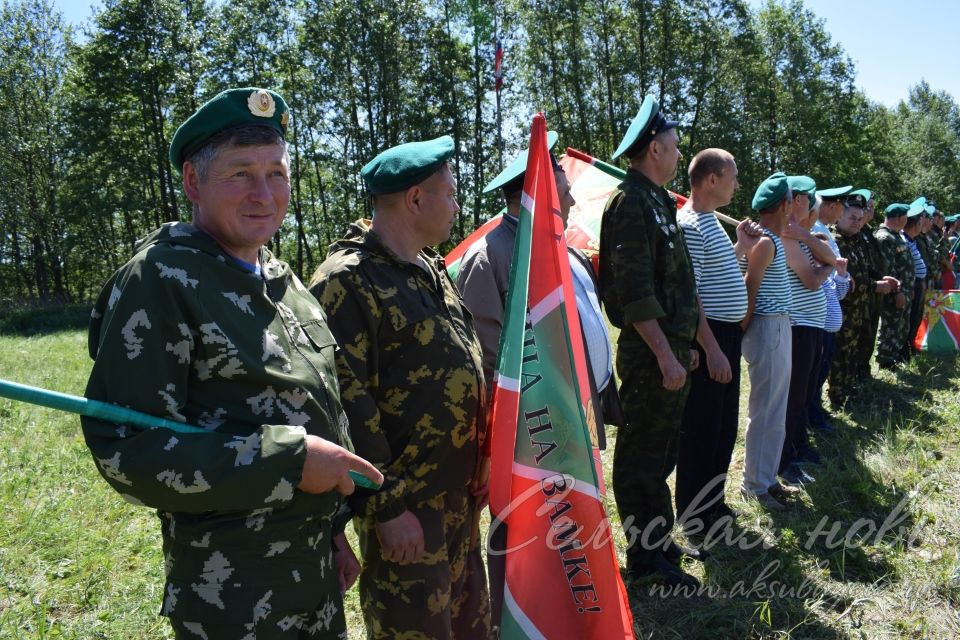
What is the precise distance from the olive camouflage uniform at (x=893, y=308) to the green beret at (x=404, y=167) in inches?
306

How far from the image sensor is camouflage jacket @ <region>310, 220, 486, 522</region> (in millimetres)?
2139

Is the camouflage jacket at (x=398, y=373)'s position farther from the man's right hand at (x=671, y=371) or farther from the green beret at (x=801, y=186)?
the green beret at (x=801, y=186)

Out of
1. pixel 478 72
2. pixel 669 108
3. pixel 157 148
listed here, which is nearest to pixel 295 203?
pixel 157 148

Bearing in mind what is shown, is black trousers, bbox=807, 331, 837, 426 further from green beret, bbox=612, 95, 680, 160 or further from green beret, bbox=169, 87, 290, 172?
green beret, bbox=169, 87, 290, 172

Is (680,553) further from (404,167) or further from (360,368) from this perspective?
(404,167)

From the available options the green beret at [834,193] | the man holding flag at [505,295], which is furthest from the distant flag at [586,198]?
the green beret at [834,193]

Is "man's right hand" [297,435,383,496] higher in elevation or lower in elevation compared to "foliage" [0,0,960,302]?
lower

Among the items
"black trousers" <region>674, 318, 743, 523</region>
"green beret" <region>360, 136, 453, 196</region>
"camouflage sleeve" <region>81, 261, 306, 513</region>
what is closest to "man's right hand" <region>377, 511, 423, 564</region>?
"camouflage sleeve" <region>81, 261, 306, 513</region>

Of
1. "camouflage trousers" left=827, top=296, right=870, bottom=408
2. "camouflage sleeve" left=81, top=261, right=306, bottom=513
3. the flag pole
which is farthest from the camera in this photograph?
"camouflage trousers" left=827, top=296, right=870, bottom=408

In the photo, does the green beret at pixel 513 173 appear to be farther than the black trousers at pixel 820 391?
No

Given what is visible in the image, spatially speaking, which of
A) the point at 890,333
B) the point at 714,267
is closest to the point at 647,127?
the point at 714,267

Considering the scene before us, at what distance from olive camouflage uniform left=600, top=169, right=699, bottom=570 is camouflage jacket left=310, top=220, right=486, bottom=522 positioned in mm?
1432

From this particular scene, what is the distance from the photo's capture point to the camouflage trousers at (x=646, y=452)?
3.58 m

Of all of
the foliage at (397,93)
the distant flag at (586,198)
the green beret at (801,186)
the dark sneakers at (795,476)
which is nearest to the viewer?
the distant flag at (586,198)
